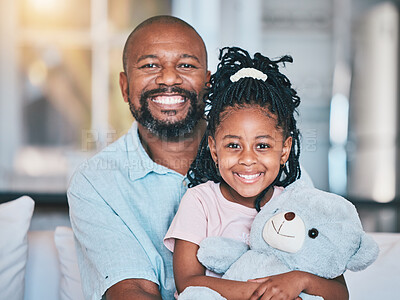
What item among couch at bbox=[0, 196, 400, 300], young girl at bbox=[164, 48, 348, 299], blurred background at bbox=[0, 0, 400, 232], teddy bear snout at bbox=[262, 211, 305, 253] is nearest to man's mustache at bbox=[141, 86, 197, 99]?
young girl at bbox=[164, 48, 348, 299]

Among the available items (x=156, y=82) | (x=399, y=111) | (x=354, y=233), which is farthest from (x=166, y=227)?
(x=399, y=111)

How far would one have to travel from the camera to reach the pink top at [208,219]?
1.23m

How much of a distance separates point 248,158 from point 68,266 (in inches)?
28.4

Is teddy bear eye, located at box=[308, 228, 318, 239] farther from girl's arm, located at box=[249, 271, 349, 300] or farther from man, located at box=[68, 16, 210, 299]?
man, located at box=[68, 16, 210, 299]

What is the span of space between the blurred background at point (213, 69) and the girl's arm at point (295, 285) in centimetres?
199

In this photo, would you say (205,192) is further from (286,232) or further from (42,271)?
(42,271)

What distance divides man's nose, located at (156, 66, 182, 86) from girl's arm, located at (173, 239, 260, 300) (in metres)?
0.56

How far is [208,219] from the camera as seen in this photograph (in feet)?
4.15

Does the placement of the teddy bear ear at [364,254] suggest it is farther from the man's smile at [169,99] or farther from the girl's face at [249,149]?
the man's smile at [169,99]

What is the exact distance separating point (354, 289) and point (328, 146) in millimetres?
2009

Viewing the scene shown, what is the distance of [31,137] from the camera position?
3.35m

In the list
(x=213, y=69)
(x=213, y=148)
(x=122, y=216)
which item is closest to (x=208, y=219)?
(x=213, y=148)

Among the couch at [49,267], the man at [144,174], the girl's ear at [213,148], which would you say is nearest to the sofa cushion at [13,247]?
the couch at [49,267]

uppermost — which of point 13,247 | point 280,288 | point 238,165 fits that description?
point 238,165
